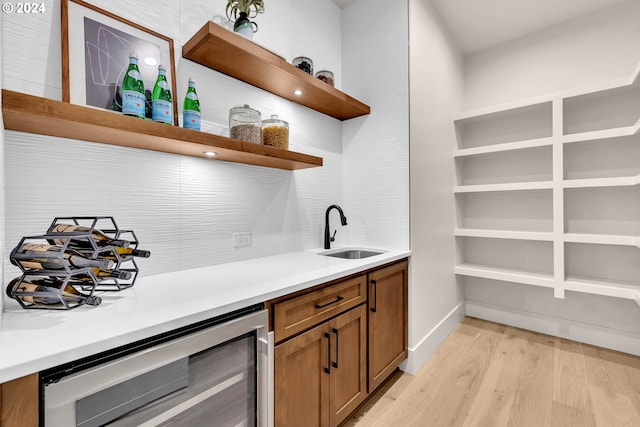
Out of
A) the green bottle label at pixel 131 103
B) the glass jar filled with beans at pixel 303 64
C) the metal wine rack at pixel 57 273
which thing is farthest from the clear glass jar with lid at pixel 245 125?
the metal wine rack at pixel 57 273

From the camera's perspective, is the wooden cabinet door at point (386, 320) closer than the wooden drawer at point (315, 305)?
No

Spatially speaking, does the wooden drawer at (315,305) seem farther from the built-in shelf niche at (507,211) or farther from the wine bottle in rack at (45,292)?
the built-in shelf niche at (507,211)

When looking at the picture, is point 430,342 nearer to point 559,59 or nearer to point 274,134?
point 274,134


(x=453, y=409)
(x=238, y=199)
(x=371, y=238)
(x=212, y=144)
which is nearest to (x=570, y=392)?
(x=453, y=409)

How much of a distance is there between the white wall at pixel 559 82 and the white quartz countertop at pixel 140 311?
7.17 feet

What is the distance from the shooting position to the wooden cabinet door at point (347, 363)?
1.37m

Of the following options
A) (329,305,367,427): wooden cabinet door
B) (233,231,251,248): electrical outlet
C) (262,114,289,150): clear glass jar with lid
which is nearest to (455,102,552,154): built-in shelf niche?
(262,114,289,150): clear glass jar with lid

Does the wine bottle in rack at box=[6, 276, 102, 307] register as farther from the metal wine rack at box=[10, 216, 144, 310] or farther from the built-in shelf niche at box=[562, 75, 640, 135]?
the built-in shelf niche at box=[562, 75, 640, 135]

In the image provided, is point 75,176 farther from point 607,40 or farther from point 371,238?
point 607,40

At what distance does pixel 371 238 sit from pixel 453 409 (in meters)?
1.15

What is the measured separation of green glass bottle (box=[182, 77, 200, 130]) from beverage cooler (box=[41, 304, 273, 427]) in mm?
857

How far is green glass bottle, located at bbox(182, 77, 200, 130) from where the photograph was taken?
4.31 ft

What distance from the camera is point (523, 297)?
2.75m

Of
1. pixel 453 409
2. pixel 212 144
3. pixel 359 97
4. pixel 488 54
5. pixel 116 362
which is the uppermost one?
pixel 488 54
